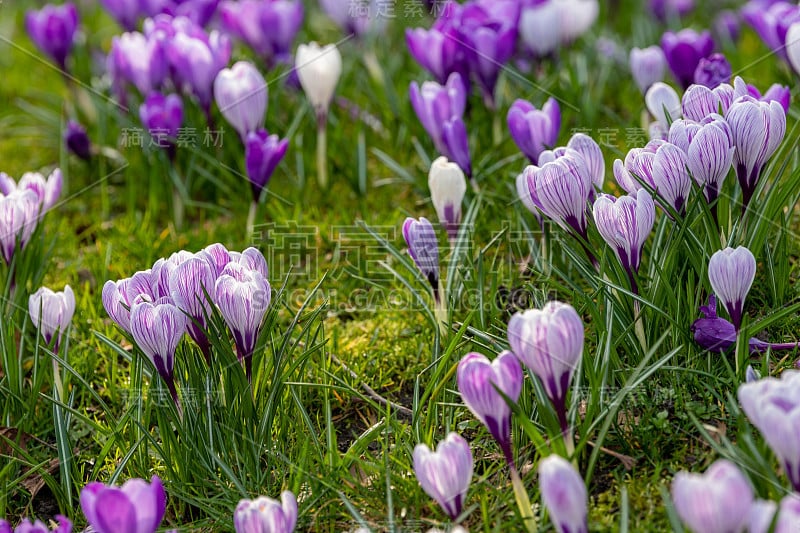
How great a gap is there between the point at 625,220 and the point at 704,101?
45 cm

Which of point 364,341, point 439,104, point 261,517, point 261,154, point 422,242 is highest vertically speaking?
point 439,104

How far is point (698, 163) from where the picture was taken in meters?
1.99

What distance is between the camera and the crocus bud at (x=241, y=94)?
3.05m

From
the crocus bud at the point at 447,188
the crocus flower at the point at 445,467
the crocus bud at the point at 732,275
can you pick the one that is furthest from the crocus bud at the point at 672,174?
the crocus flower at the point at 445,467

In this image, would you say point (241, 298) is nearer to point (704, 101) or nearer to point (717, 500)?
point (717, 500)

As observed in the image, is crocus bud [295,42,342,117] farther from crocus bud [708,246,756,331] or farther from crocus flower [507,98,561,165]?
crocus bud [708,246,756,331]

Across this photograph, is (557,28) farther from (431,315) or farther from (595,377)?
(595,377)

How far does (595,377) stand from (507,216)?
1053 millimetres

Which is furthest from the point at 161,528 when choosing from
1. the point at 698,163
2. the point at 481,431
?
the point at 698,163

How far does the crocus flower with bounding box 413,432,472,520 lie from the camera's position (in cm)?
168

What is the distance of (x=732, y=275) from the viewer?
1.88 m

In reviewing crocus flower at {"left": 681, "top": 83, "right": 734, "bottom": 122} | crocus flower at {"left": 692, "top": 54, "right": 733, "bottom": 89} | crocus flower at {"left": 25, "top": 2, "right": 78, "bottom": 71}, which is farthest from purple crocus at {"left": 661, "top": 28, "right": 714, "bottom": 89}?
crocus flower at {"left": 25, "top": 2, "right": 78, "bottom": 71}

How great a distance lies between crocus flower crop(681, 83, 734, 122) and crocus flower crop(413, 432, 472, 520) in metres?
1.02

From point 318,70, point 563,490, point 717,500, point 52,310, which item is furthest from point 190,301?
point 318,70
